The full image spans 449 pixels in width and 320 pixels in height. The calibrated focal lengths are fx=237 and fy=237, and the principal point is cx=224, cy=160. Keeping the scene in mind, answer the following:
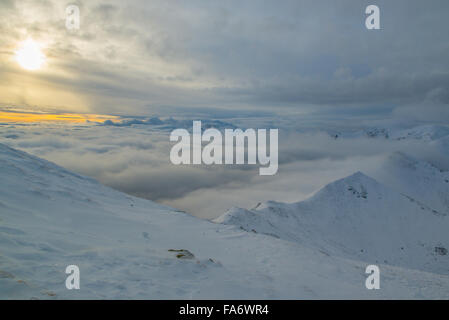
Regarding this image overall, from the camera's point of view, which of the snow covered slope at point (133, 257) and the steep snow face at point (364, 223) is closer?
the snow covered slope at point (133, 257)

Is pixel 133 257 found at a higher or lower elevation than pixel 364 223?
lower

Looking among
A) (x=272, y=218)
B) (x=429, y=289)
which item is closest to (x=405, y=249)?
(x=272, y=218)

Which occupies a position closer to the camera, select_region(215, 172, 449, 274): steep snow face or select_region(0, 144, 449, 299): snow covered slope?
select_region(0, 144, 449, 299): snow covered slope

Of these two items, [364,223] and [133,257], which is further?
[364,223]

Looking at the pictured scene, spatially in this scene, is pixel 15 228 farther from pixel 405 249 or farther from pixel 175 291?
pixel 405 249
